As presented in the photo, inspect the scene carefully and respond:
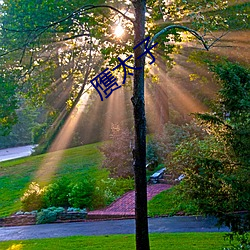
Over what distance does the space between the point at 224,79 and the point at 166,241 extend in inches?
162

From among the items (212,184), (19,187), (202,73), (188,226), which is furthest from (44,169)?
(212,184)

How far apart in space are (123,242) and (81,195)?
4.41m

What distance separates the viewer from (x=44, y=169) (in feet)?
69.5

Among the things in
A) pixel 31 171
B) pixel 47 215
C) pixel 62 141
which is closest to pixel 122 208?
pixel 47 215

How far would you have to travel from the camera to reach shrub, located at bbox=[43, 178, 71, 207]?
11.8m

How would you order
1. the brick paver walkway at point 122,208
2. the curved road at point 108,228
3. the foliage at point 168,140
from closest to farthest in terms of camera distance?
the curved road at point 108,228, the brick paver walkway at point 122,208, the foliage at point 168,140

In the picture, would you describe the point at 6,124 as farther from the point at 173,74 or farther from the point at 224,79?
the point at 173,74

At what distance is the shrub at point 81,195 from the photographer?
11.3 m

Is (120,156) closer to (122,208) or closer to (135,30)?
(122,208)

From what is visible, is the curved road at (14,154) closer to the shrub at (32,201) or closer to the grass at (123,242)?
the shrub at (32,201)

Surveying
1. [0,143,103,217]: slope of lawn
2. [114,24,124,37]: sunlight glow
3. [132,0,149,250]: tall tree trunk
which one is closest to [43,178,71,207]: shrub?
[0,143,103,217]: slope of lawn

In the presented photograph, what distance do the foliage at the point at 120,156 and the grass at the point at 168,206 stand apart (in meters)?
3.63

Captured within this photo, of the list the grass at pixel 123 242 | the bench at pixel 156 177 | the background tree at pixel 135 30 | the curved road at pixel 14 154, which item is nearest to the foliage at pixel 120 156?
the bench at pixel 156 177

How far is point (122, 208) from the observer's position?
10.8m
